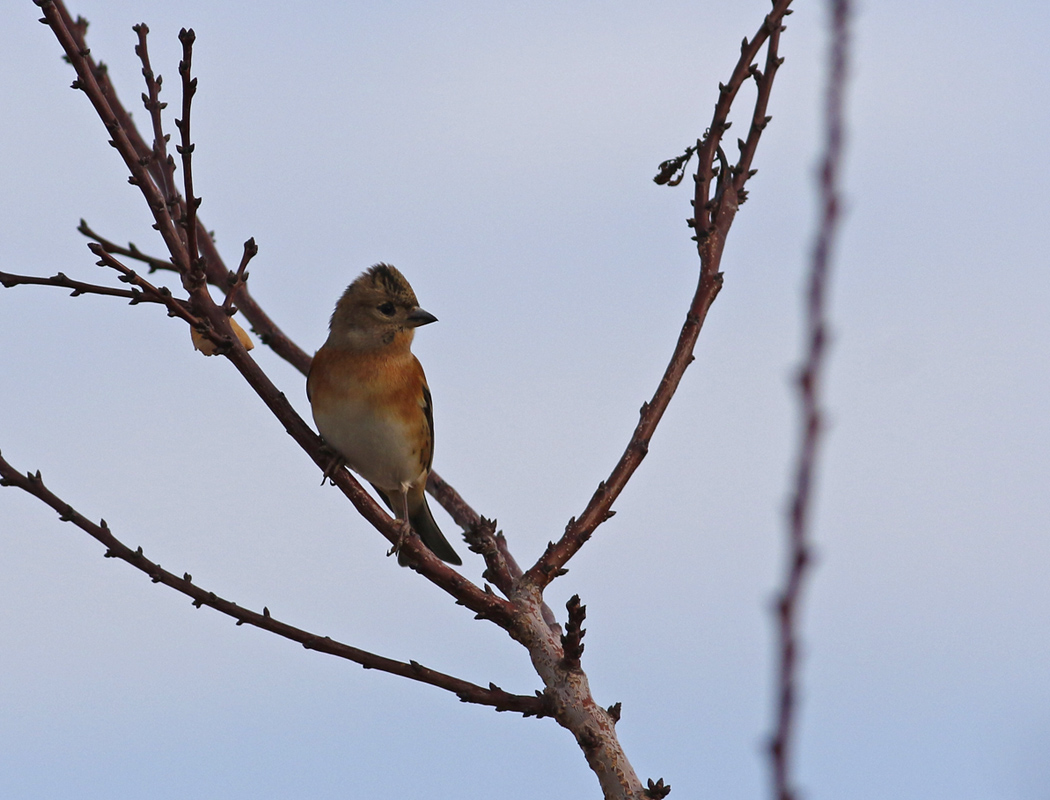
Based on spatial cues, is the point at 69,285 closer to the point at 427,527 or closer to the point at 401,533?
the point at 401,533

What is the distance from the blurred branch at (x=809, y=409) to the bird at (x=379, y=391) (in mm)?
5327

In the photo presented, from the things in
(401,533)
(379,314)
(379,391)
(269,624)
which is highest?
(379,314)

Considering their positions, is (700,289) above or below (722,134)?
below

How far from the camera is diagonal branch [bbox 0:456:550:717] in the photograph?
12.8 feet

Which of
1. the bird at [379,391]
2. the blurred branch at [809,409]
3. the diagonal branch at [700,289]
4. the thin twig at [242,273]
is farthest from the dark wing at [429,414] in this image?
the blurred branch at [809,409]

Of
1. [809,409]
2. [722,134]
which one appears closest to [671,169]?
[722,134]

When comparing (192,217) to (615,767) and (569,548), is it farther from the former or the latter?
(615,767)

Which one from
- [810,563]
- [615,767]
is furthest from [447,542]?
[810,563]

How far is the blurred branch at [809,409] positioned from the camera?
1.21 m

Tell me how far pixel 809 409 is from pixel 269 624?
10.9 feet

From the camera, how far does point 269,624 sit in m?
4.21

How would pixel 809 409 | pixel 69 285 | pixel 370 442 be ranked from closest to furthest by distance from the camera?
pixel 809 409, pixel 69 285, pixel 370 442

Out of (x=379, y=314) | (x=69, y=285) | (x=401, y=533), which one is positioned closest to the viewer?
(x=69, y=285)

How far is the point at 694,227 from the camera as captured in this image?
17.5 ft
